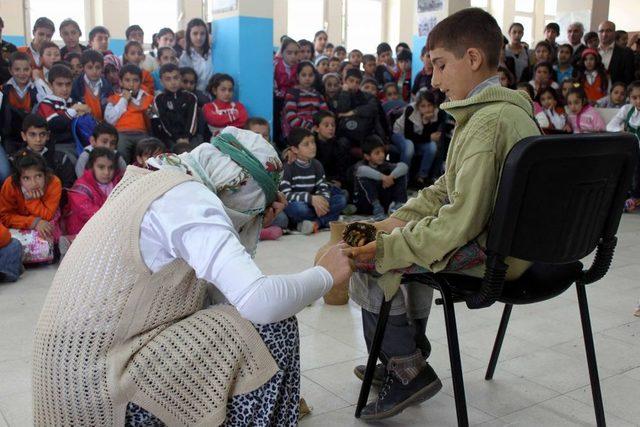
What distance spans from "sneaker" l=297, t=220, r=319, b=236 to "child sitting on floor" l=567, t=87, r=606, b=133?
313cm

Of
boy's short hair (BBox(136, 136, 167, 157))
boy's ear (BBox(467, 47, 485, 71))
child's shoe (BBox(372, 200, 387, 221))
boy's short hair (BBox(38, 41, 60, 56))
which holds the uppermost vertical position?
boy's short hair (BBox(38, 41, 60, 56))

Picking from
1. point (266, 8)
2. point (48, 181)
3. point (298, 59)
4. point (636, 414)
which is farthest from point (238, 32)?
point (636, 414)

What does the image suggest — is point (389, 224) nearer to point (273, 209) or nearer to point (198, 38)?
point (273, 209)

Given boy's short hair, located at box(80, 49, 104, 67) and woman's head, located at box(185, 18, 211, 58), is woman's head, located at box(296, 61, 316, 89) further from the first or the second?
boy's short hair, located at box(80, 49, 104, 67)

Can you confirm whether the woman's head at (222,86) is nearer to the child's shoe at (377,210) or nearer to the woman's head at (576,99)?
the child's shoe at (377,210)

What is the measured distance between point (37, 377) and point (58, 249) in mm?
2737

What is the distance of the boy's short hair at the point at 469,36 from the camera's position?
1847 millimetres

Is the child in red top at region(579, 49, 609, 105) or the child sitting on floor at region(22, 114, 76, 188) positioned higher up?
the child in red top at region(579, 49, 609, 105)

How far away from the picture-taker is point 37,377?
1551 mm

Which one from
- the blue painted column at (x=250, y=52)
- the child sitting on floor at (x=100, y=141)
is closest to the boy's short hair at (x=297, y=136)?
the blue painted column at (x=250, y=52)

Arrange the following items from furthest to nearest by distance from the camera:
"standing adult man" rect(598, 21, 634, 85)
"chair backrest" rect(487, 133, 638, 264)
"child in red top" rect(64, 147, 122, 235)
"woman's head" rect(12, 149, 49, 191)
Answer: "standing adult man" rect(598, 21, 634, 85) < "child in red top" rect(64, 147, 122, 235) < "woman's head" rect(12, 149, 49, 191) < "chair backrest" rect(487, 133, 638, 264)

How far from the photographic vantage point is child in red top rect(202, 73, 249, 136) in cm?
582

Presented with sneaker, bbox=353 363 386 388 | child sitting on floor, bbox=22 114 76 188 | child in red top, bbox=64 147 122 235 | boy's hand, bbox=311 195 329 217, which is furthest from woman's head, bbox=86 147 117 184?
sneaker, bbox=353 363 386 388

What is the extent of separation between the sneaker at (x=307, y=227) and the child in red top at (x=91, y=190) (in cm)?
135
